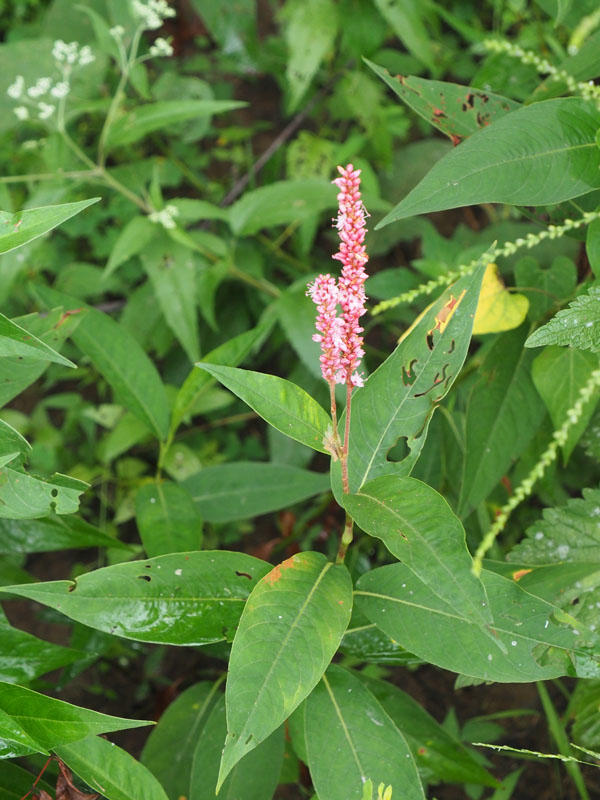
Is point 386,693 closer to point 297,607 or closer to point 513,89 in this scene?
point 297,607

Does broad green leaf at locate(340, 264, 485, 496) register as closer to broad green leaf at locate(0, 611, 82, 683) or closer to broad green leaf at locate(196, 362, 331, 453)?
broad green leaf at locate(196, 362, 331, 453)

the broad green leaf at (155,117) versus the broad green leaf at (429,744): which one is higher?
the broad green leaf at (155,117)

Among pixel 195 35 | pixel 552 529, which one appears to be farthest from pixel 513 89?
pixel 195 35

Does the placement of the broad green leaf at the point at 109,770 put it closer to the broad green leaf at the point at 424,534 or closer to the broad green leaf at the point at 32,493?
the broad green leaf at the point at 32,493

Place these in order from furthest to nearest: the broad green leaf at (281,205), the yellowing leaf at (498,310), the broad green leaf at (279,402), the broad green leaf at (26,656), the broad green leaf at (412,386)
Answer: the broad green leaf at (281,205) → the yellowing leaf at (498,310) → the broad green leaf at (26,656) → the broad green leaf at (412,386) → the broad green leaf at (279,402)

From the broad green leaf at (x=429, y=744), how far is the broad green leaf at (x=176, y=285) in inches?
41.2

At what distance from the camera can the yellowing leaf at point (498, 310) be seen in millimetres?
1559

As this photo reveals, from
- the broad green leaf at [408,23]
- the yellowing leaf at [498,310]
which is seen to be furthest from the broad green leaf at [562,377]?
the broad green leaf at [408,23]

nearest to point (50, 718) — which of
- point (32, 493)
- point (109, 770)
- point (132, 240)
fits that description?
point (109, 770)

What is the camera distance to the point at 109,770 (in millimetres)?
1277

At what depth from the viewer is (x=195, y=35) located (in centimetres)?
331

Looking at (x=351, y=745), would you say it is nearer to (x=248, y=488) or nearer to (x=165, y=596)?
(x=165, y=596)

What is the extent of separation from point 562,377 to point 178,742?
3.89 ft

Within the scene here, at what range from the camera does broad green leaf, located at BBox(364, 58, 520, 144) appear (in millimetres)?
1433
